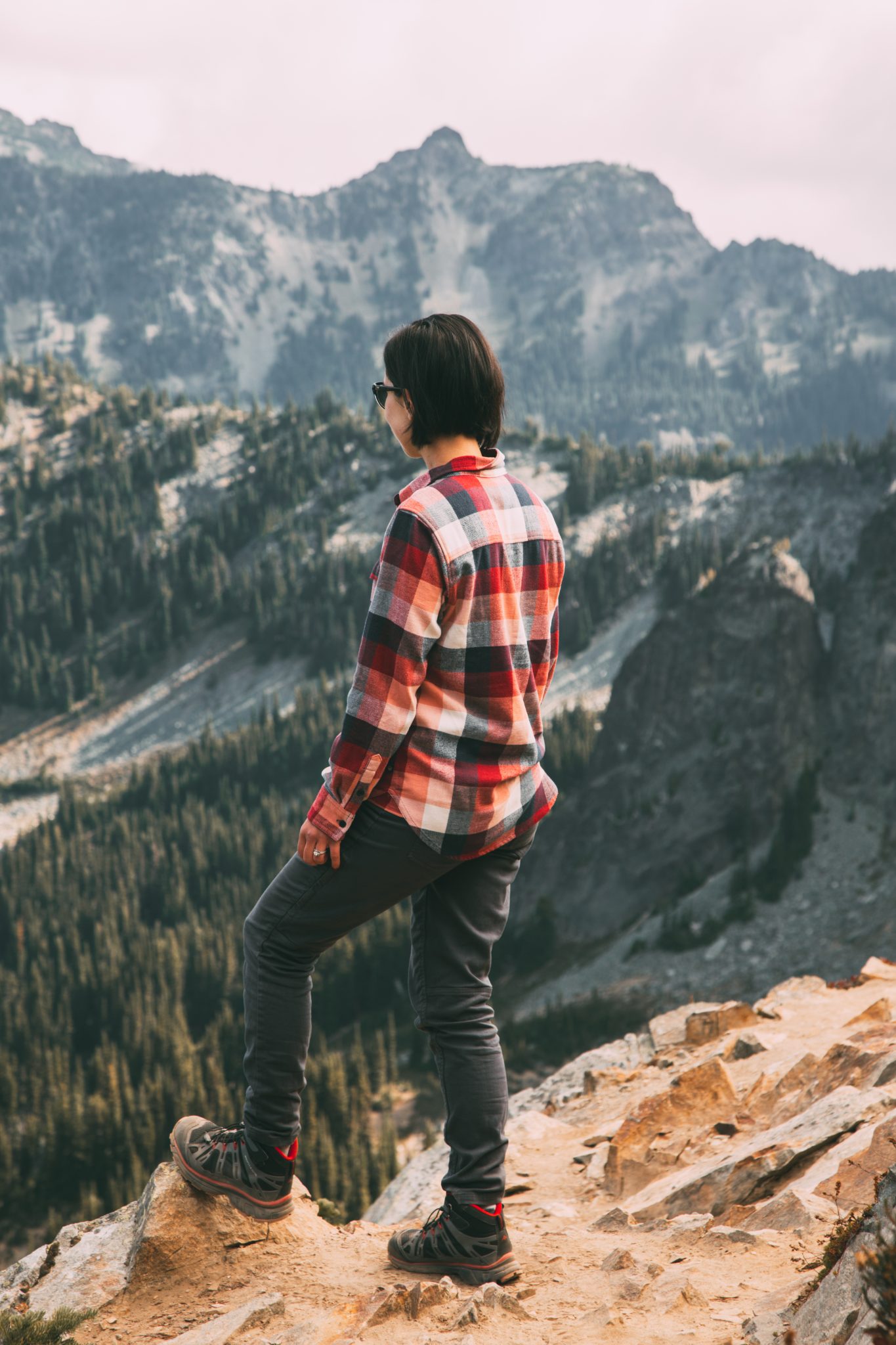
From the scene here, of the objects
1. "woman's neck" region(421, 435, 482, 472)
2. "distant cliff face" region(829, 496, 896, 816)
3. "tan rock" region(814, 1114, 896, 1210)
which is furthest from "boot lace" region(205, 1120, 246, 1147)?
"distant cliff face" region(829, 496, 896, 816)

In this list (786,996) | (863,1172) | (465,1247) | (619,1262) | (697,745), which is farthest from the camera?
(697,745)

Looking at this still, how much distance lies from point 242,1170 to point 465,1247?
1279mm

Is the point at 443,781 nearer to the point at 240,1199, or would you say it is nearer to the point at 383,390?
the point at 383,390

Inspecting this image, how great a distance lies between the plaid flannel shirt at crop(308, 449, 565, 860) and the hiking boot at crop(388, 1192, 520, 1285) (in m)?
1.91

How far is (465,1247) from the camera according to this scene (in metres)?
5.04

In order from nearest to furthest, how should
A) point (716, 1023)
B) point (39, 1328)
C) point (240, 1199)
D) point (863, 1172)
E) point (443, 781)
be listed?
point (443, 781), point (39, 1328), point (240, 1199), point (863, 1172), point (716, 1023)

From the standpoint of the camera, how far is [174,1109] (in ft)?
205

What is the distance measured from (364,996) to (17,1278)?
79219 mm

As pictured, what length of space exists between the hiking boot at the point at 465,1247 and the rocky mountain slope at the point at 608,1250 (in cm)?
10

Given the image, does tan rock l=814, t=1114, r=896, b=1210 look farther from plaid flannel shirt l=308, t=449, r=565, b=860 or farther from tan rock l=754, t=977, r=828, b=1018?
tan rock l=754, t=977, r=828, b=1018

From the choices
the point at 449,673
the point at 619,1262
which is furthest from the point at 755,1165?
the point at 449,673

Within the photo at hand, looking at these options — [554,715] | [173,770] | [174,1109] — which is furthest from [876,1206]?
[173,770]

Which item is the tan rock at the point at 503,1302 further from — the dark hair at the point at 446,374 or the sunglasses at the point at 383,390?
the sunglasses at the point at 383,390

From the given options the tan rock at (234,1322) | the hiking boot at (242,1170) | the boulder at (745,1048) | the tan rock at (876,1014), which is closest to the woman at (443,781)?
the hiking boot at (242,1170)
